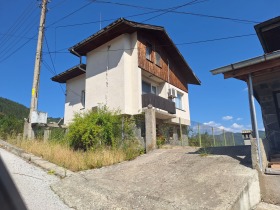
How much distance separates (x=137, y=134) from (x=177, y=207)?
8254 mm

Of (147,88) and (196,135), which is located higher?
(147,88)

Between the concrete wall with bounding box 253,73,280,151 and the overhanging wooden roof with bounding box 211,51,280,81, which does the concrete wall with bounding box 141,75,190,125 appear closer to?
the concrete wall with bounding box 253,73,280,151

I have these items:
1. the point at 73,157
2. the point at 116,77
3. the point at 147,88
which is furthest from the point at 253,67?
the point at 147,88

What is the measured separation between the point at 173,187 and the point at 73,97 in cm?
1648

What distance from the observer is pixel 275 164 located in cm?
665

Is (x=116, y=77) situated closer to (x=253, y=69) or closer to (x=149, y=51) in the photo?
(x=149, y=51)

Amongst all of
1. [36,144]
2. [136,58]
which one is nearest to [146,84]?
[136,58]

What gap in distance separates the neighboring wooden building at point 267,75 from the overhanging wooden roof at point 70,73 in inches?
501

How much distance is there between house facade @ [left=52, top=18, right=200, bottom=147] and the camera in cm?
1581

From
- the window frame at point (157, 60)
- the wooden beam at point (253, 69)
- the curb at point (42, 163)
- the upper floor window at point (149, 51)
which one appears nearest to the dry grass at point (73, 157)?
the curb at point (42, 163)

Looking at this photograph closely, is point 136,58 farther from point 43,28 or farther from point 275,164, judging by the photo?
point 275,164

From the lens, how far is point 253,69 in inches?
275

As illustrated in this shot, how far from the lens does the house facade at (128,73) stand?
15.8 m

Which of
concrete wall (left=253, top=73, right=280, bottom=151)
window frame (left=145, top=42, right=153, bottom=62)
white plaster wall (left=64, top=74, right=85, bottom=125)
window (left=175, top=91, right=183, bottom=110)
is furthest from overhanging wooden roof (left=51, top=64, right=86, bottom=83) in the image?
concrete wall (left=253, top=73, right=280, bottom=151)
